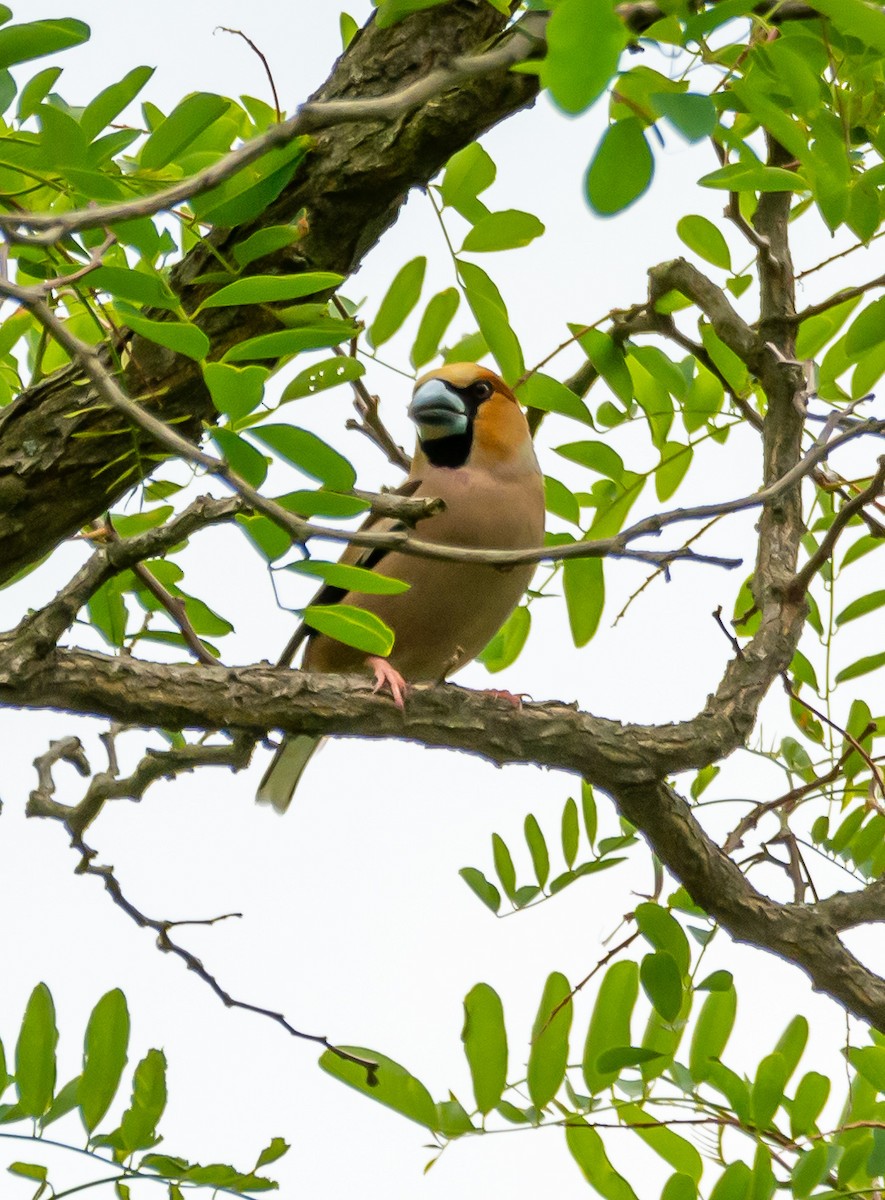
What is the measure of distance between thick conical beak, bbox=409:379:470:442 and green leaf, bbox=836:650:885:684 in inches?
40.2

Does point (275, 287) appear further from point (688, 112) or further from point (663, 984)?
point (663, 984)

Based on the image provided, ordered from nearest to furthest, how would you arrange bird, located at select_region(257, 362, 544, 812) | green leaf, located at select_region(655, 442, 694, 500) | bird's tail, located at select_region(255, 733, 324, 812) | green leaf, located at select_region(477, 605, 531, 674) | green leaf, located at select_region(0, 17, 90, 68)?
1. green leaf, located at select_region(0, 17, 90, 68)
2. green leaf, located at select_region(655, 442, 694, 500)
3. bird, located at select_region(257, 362, 544, 812)
4. green leaf, located at select_region(477, 605, 531, 674)
5. bird's tail, located at select_region(255, 733, 324, 812)

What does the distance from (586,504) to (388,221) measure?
678 mm

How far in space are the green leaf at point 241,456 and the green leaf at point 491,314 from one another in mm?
720

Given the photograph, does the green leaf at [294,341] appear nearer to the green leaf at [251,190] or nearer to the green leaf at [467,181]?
the green leaf at [251,190]

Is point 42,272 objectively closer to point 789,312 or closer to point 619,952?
point 789,312

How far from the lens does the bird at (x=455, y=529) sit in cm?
284

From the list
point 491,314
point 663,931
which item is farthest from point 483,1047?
point 491,314

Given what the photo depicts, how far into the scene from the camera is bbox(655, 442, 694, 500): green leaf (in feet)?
8.69

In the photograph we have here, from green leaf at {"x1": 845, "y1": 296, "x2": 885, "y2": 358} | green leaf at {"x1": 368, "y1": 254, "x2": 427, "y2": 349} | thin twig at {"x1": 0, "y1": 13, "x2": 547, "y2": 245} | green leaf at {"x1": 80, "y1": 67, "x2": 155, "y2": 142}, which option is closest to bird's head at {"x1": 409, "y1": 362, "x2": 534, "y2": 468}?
green leaf at {"x1": 368, "y1": 254, "x2": 427, "y2": 349}

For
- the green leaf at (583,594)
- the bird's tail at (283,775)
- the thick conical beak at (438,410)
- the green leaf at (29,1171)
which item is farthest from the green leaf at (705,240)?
the green leaf at (29,1171)

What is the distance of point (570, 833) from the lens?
2.52 meters

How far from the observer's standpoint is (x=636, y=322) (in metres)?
2.55

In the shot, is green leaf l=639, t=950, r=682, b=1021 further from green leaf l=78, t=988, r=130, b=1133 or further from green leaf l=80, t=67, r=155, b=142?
green leaf l=80, t=67, r=155, b=142
